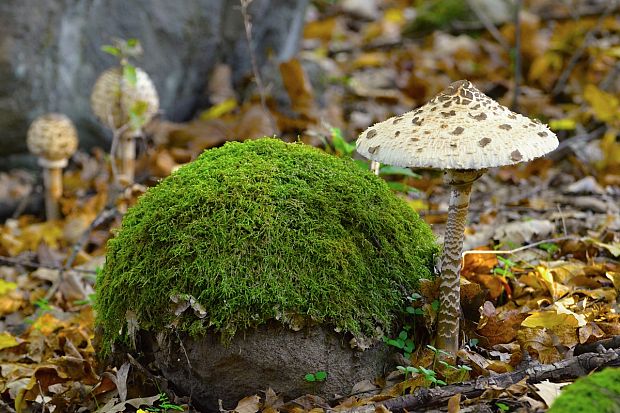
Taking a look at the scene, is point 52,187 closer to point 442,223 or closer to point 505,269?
point 442,223

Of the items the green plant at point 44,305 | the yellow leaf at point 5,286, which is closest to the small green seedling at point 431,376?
the green plant at point 44,305

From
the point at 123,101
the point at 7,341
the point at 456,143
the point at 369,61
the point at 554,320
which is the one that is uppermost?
the point at 369,61

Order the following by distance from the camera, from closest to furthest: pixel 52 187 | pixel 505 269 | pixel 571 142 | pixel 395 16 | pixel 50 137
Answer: pixel 505 269, pixel 50 137, pixel 571 142, pixel 52 187, pixel 395 16

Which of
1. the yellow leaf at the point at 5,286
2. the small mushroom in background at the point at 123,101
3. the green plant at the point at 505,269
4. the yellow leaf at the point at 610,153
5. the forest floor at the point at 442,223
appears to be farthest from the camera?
the yellow leaf at the point at 610,153

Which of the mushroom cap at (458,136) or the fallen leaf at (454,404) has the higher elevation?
the mushroom cap at (458,136)

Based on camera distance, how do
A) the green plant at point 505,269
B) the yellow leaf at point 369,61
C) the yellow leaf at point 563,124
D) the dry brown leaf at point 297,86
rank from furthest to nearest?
the yellow leaf at point 369,61
the dry brown leaf at point 297,86
the yellow leaf at point 563,124
the green plant at point 505,269

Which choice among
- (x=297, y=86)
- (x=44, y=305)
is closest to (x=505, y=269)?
(x=44, y=305)

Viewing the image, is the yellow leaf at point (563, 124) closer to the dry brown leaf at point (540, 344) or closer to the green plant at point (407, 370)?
the dry brown leaf at point (540, 344)
